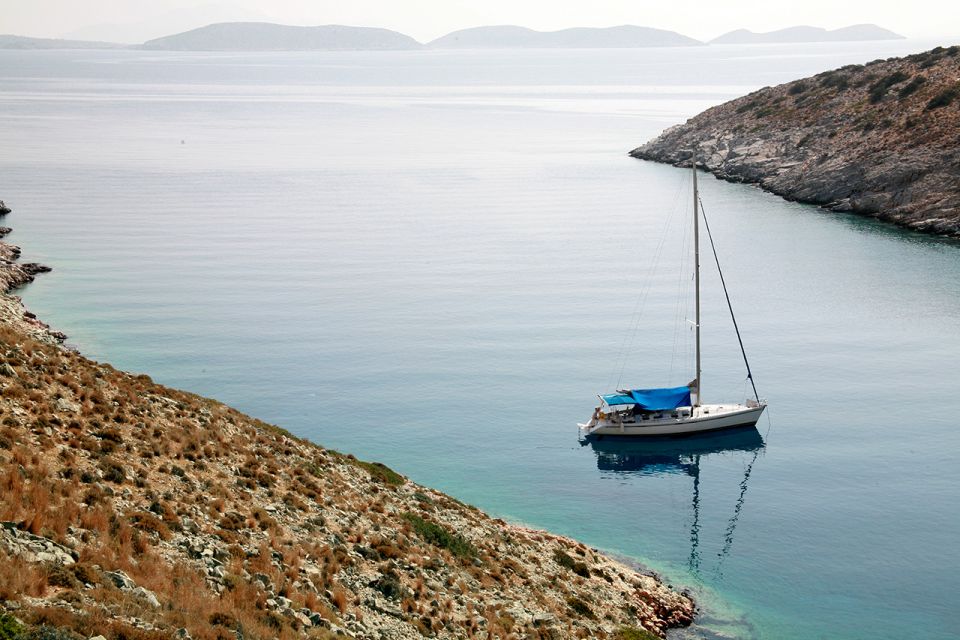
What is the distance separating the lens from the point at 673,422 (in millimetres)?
61062

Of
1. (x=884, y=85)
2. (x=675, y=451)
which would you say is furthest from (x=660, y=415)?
Result: (x=884, y=85)

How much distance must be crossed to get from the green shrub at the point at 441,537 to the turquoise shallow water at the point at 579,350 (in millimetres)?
10682

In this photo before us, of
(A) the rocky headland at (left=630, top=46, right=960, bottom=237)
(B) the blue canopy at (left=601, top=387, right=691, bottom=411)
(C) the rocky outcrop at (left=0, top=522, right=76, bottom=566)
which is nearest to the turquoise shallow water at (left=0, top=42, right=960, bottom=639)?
(B) the blue canopy at (left=601, top=387, right=691, bottom=411)

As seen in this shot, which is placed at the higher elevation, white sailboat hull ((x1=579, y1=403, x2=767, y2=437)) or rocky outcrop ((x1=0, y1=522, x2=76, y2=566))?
rocky outcrop ((x1=0, y1=522, x2=76, y2=566))

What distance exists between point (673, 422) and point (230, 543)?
37165 millimetres

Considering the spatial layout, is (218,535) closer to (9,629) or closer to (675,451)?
(9,629)

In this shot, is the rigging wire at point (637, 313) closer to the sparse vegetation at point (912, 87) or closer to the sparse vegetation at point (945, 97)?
the sparse vegetation at point (945, 97)

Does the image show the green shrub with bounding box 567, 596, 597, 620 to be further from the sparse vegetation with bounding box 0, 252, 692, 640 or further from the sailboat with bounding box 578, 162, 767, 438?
the sailboat with bounding box 578, 162, 767, 438

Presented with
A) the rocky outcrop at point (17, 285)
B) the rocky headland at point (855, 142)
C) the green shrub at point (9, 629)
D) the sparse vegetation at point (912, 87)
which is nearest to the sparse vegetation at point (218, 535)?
the green shrub at point (9, 629)

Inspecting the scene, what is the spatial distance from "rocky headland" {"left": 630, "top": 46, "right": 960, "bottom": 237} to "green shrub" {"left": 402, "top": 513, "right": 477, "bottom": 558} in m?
94.4

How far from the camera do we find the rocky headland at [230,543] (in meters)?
22.9

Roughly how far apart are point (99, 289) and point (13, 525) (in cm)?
6896

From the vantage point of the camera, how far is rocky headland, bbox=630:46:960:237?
124 m

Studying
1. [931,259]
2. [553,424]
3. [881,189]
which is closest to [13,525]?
[553,424]
